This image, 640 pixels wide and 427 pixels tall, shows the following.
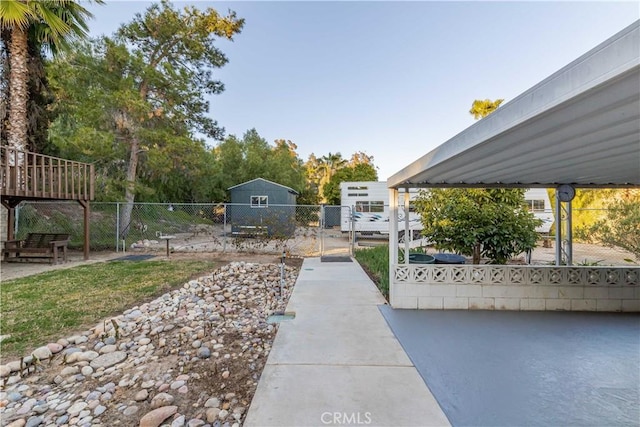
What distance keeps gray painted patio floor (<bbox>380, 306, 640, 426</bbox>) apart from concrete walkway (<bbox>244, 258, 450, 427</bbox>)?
0.18 m

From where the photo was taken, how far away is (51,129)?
36.6ft

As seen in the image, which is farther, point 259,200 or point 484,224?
point 259,200

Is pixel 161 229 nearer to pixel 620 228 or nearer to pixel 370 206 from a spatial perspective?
pixel 370 206

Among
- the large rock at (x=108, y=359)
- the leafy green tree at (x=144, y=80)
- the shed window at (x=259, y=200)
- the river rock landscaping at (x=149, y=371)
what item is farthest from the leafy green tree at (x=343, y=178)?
the large rock at (x=108, y=359)

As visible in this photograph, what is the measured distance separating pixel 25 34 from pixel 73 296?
789 cm

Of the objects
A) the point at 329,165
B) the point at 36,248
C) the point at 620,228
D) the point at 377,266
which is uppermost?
the point at 329,165

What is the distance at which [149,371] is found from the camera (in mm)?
2559

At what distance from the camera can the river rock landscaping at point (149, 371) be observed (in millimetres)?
2033

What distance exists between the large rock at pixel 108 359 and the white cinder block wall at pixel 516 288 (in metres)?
3.21

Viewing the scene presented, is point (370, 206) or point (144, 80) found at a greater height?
point (144, 80)

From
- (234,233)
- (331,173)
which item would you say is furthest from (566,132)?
(331,173)

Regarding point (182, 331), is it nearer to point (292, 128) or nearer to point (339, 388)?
point (339, 388)

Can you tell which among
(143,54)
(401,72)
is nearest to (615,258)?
(401,72)

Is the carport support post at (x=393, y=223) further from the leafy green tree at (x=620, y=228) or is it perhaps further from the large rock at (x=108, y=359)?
the leafy green tree at (x=620, y=228)
